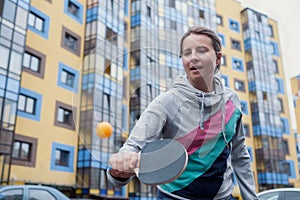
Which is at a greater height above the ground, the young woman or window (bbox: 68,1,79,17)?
window (bbox: 68,1,79,17)

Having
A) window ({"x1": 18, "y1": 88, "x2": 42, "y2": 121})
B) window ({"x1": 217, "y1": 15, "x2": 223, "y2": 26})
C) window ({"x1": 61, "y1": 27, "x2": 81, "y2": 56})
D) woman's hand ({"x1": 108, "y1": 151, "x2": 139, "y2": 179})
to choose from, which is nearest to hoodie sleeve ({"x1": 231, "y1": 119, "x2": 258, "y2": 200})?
woman's hand ({"x1": 108, "y1": 151, "x2": 139, "y2": 179})

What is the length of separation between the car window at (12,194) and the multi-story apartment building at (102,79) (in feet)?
6.94

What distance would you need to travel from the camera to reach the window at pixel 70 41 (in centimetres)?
1141

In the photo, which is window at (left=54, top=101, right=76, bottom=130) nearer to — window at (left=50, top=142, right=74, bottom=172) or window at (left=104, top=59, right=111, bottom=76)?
window at (left=50, top=142, right=74, bottom=172)

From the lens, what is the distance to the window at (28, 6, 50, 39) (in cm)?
1044

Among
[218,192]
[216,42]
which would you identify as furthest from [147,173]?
[216,42]

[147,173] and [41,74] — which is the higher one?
[41,74]

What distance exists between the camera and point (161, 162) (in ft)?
2.01

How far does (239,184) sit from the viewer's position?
3.87 feet

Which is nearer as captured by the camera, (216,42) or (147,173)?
(147,173)

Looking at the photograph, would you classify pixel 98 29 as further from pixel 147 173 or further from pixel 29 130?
pixel 147 173

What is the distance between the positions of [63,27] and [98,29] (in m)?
1.24

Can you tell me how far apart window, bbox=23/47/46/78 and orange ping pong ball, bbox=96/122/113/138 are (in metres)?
9.71

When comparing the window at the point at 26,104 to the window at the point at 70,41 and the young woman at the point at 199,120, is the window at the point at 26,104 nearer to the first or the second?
the window at the point at 70,41
